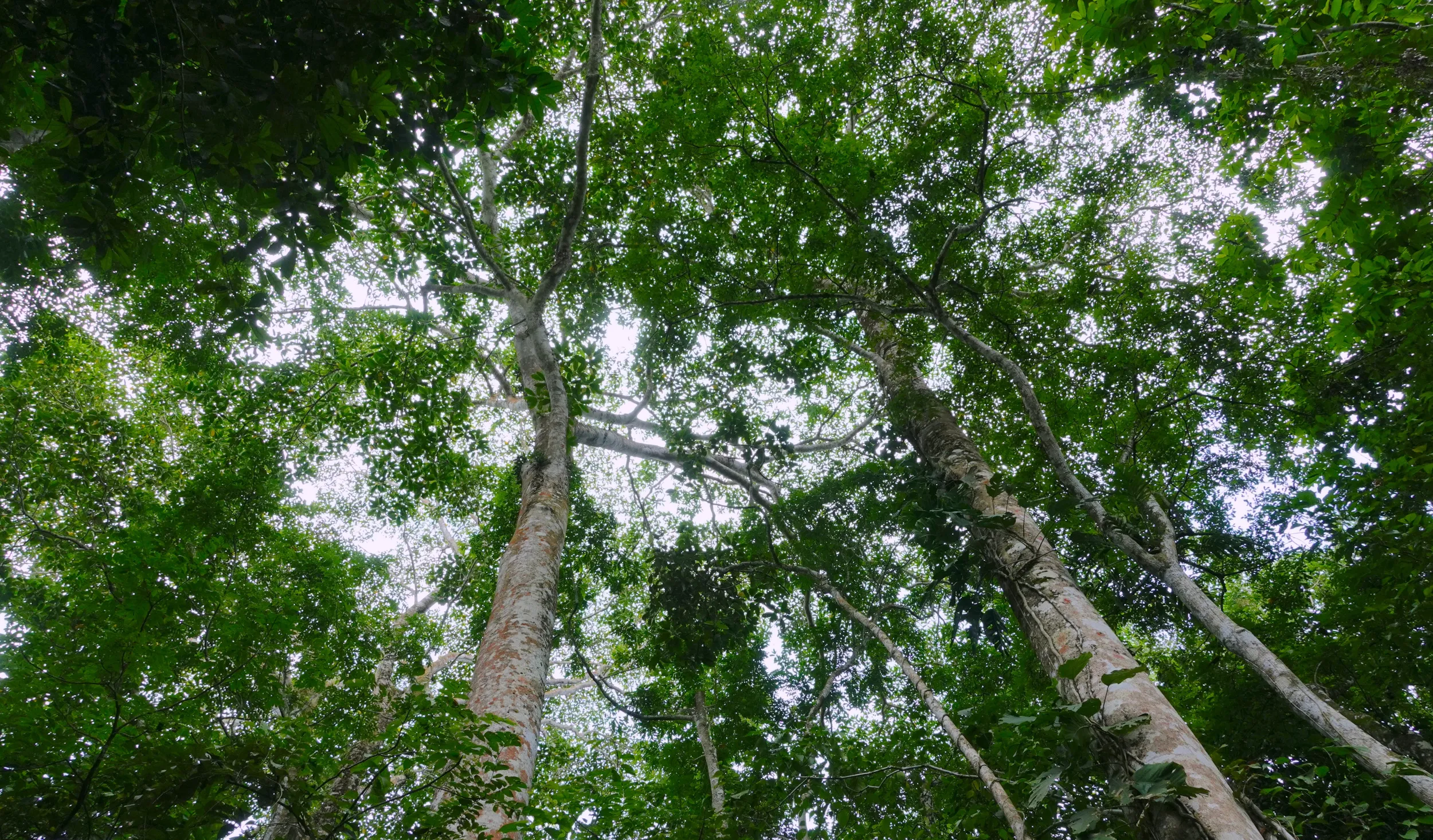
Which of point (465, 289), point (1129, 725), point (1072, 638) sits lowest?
point (1129, 725)

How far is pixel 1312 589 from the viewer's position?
11.1 meters

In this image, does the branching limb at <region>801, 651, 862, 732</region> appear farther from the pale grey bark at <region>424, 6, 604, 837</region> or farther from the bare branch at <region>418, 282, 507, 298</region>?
the bare branch at <region>418, 282, 507, 298</region>

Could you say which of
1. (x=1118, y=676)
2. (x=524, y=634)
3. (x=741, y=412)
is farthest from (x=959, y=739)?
(x=741, y=412)

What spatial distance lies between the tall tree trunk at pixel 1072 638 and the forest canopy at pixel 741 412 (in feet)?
0.10

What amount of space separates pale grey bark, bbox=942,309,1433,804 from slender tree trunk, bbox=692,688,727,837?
3927 mm

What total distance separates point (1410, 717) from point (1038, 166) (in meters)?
7.46

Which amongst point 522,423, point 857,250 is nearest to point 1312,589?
point 857,250

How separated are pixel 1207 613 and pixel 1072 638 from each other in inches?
78.5

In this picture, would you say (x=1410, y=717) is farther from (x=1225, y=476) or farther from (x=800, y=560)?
(x=800, y=560)

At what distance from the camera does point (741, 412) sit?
828 cm

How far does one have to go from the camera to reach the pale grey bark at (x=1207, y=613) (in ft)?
13.3

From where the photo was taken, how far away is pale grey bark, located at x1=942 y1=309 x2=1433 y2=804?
4.05m

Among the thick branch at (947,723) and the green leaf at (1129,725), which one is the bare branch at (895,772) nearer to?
the thick branch at (947,723)

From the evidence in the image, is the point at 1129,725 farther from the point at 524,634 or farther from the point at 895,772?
the point at 524,634
